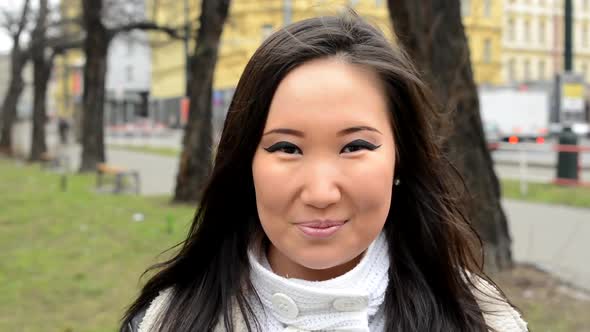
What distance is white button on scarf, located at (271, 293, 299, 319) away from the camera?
140 centimetres

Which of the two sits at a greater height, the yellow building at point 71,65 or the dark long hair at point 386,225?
the yellow building at point 71,65

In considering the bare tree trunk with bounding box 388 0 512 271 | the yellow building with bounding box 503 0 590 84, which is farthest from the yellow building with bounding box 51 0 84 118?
the yellow building with bounding box 503 0 590 84

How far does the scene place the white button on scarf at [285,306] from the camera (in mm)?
1404

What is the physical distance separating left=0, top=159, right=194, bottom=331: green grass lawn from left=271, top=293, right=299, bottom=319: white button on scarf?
3.68 ft

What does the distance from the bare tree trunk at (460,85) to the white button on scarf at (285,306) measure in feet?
14.8

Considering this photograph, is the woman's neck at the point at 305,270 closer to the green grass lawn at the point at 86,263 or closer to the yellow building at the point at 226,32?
the green grass lawn at the point at 86,263

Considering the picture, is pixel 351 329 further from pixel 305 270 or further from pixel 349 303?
pixel 305 270

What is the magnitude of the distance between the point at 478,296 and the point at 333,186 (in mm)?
529

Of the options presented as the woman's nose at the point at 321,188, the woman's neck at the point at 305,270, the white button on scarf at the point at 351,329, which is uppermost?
the woman's nose at the point at 321,188

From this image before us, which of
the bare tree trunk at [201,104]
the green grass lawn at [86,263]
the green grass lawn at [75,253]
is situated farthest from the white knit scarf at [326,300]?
the bare tree trunk at [201,104]

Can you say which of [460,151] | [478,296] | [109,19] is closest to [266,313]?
[478,296]

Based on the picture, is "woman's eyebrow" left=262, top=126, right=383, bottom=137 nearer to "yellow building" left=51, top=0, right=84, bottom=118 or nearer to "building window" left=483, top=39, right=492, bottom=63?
"yellow building" left=51, top=0, right=84, bottom=118

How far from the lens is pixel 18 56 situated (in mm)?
25469

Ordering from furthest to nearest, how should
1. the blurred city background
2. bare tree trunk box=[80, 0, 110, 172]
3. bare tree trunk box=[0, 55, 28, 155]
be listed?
1. bare tree trunk box=[0, 55, 28, 155]
2. bare tree trunk box=[80, 0, 110, 172]
3. the blurred city background
